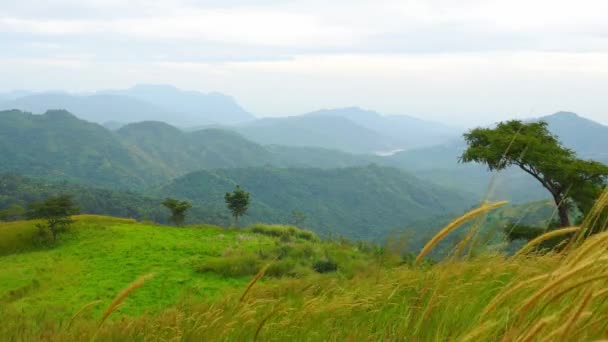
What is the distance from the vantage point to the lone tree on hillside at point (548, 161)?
2564 cm

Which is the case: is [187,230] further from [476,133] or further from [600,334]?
[600,334]

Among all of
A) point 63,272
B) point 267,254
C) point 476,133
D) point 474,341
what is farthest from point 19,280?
point 476,133

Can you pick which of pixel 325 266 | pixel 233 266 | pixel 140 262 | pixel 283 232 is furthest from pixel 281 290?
pixel 283 232

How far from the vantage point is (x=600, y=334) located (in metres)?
1.92

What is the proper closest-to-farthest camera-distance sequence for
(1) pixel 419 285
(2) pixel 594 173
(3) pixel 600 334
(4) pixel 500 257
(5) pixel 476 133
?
(3) pixel 600 334
(1) pixel 419 285
(4) pixel 500 257
(2) pixel 594 173
(5) pixel 476 133

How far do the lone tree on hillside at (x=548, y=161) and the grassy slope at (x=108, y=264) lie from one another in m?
15.2

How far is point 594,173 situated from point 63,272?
29.1 meters

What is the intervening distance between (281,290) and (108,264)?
56.0ft

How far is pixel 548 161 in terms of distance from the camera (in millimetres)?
26828

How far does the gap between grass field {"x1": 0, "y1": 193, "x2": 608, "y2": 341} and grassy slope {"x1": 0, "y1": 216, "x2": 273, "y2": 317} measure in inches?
3.2

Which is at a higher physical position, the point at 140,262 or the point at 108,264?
the point at 140,262

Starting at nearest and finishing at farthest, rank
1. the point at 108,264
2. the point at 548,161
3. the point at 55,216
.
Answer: the point at 108,264
the point at 548,161
the point at 55,216

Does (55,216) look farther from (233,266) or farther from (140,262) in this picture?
(233,266)

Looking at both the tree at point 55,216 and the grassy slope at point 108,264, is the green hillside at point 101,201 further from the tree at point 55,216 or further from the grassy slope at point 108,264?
the grassy slope at point 108,264
